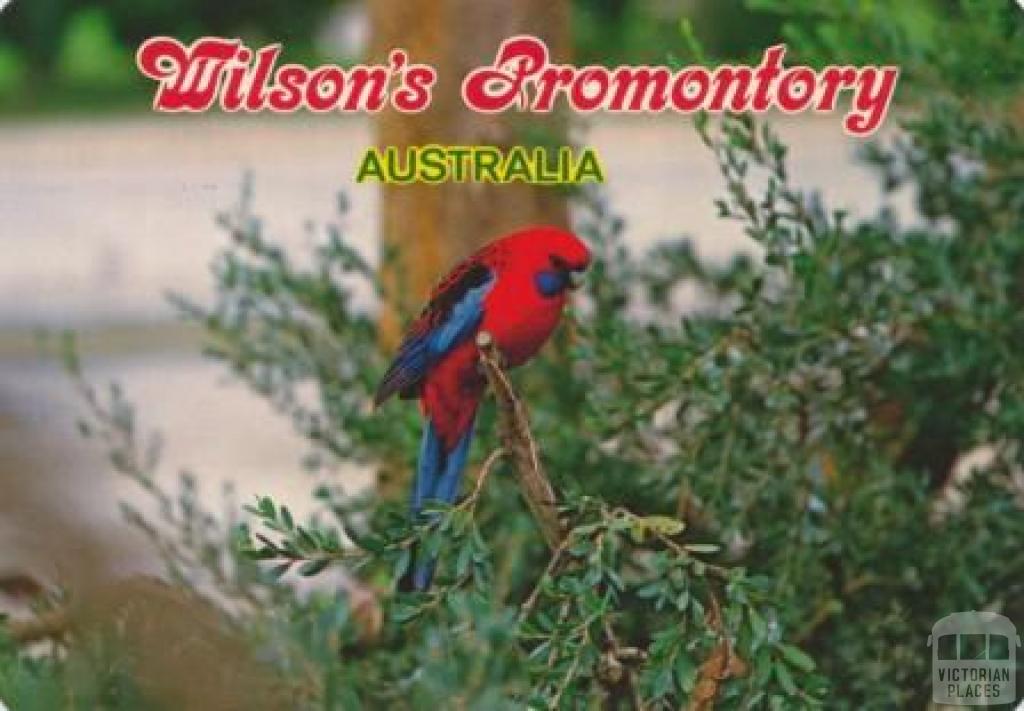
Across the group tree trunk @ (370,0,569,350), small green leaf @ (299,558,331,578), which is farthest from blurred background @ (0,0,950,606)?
small green leaf @ (299,558,331,578)

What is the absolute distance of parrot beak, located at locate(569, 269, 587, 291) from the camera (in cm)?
65

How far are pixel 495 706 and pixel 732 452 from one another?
31cm

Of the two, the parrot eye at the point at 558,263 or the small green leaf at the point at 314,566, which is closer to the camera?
the small green leaf at the point at 314,566

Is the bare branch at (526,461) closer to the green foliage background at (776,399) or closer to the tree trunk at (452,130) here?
the green foliage background at (776,399)

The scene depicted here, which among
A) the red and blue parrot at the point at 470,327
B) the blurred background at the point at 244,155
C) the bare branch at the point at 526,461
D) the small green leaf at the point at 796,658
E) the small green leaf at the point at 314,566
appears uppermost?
the blurred background at the point at 244,155

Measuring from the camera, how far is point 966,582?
0.65m

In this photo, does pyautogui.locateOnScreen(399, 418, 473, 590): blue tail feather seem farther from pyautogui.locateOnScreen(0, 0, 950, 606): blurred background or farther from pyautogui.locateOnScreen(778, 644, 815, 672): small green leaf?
pyautogui.locateOnScreen(778, 644, 815, 672): small green leaf

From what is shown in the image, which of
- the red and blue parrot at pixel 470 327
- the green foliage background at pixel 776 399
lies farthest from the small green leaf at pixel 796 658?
the red and blue parrot at pixel 470 327

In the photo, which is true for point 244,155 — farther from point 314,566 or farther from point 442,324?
point 314,566

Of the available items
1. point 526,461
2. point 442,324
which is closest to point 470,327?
point 442,324

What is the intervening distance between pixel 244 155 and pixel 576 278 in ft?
0.40

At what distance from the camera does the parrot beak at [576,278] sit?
2.14 ft

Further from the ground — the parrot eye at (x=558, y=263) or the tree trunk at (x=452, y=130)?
the tree trunk at (x=452, y=130)

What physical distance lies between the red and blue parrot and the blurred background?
1.6 inches
